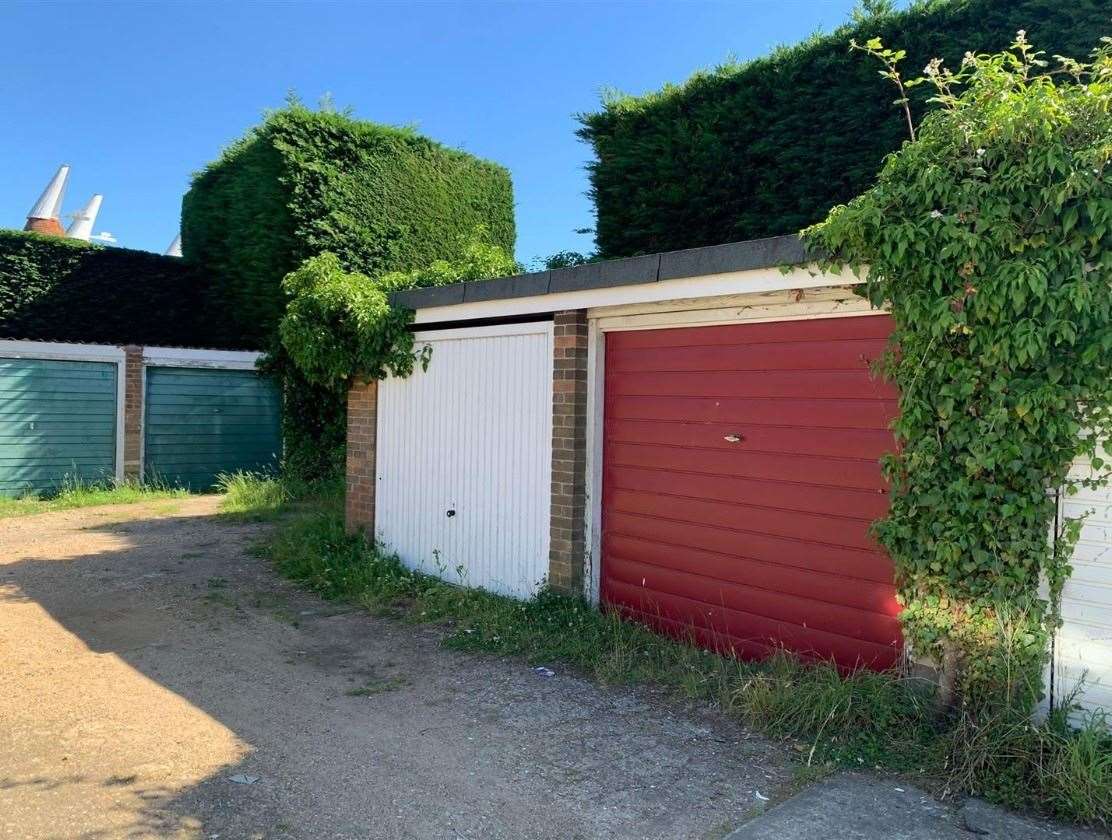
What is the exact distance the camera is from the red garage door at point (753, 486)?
4730 mm

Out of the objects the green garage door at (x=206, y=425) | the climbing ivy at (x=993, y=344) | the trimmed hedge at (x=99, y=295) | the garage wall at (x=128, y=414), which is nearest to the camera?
the climbing ivy at (x=993, y=344)

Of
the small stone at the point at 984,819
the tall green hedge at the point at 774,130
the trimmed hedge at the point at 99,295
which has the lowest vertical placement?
the small stone at the point at 984,819

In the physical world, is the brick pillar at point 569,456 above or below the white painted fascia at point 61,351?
below

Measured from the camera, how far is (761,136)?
8.91 meters

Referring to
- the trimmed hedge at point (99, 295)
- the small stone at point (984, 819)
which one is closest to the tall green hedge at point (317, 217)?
the trimmed hedge at point (99, 295)

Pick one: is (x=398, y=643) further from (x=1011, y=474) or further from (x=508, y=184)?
(x=508, y=184)

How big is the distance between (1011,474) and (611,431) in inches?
117

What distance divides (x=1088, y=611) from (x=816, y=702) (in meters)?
1.33

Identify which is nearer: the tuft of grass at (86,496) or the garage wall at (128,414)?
the tuft of grass at (86,496)

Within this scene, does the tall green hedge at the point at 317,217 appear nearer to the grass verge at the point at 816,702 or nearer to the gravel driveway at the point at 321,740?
the gravel driveway at the point at 321,740

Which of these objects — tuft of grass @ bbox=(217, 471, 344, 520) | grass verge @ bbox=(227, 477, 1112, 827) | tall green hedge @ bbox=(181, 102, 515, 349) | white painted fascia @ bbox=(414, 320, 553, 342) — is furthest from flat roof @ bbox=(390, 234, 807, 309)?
tall green hedge @ bbox=(181, 102, 515, 349)

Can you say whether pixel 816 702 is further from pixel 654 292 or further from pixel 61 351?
pixel 61 351

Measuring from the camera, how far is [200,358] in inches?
541

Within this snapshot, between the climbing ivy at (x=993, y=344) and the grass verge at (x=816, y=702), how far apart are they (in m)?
0.22
